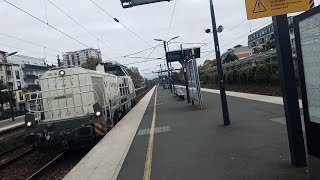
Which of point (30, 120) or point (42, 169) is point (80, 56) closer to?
point (30, 120)

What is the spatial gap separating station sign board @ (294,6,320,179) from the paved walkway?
2.87ft

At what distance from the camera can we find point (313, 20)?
18.2 ft

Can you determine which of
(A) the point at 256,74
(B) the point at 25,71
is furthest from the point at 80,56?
(A) the point at 256,74

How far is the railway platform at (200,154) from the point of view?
7676 mm

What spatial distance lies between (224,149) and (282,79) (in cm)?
306

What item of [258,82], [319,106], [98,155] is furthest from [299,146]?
[258,82]

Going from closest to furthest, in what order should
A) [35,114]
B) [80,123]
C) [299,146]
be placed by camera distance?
[299,146]
[80,123]
[35,114]

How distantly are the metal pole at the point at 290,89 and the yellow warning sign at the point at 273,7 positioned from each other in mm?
196

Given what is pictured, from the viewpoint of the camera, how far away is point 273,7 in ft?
23.3

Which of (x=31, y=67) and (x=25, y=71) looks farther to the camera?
(x=31, y=67)

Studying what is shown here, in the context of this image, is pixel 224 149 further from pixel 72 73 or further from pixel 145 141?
pixel 72 73

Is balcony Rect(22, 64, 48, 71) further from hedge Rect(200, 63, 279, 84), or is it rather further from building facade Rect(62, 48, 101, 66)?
hedge Rect(200, 63, 279, 84)

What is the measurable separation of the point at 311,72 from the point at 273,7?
5.87ft

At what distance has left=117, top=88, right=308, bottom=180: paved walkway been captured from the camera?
7.53m
